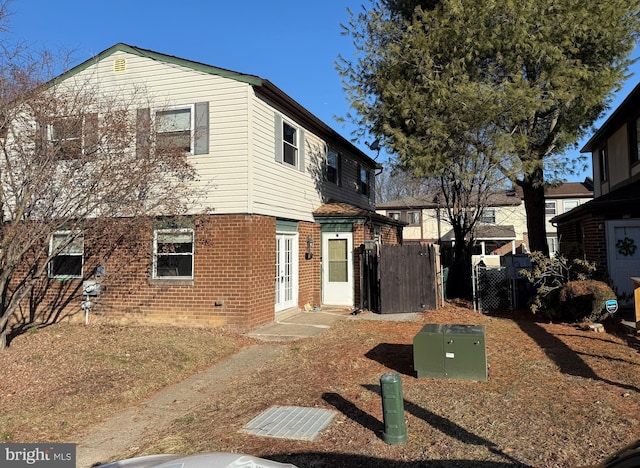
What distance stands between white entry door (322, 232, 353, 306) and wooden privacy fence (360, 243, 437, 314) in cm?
121

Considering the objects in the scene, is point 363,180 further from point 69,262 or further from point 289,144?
point 69,262

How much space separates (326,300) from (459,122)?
650cm

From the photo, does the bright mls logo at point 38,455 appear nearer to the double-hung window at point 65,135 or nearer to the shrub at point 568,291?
the double-hung window at point 65,135

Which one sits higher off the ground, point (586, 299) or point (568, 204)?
point (568, 204)

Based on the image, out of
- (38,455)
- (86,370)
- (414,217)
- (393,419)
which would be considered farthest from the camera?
(414,217)

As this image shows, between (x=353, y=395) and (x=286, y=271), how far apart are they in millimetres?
6884

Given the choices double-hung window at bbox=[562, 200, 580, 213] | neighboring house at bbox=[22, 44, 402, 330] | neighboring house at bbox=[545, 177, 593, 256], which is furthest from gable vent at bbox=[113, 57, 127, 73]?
double-hung window at bbox=[562, 200, 580, 213]

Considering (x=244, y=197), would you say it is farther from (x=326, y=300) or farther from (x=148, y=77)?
(x=326, y=300)

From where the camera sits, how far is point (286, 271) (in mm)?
12500

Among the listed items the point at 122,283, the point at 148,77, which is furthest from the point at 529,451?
the point at 148,77

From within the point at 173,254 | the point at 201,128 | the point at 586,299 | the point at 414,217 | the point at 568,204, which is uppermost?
the point at 568,204

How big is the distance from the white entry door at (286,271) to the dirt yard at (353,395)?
2.78 m

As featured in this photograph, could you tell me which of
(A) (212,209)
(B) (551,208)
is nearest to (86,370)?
(A) (212,209)

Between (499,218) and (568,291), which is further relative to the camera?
(499,218)
